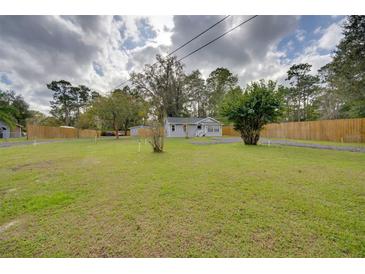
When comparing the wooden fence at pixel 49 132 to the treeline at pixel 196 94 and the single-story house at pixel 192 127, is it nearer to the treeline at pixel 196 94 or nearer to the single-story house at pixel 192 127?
the treeline at pixel 196 94

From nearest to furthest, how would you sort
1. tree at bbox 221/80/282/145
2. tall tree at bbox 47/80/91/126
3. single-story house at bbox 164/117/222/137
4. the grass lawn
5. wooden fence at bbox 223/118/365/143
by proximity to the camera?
the grass lawn < tree at bbox 221/80/282/145 < wooden fence at bbox 223/118/365/143 < single-story house at bbox 164/117/222/137 < tall tree at bbox 47/80/91/126

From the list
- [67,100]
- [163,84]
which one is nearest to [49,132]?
[67,100]

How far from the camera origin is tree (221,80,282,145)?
1070 cm

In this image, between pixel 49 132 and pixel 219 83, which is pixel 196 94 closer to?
pixel 219 83

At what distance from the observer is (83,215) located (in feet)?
7.77

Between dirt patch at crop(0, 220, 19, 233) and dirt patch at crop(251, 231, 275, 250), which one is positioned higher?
dirt patch at crop(0, 220, 19, 233)

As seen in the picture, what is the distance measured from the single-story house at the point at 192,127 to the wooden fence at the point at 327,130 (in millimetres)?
9964

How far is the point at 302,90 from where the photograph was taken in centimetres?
2848

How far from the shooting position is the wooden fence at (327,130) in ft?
42.2

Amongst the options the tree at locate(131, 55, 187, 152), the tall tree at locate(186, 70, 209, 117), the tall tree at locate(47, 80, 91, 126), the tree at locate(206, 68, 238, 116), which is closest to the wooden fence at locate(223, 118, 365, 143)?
the tree at locate(206, 68, 238, 116)

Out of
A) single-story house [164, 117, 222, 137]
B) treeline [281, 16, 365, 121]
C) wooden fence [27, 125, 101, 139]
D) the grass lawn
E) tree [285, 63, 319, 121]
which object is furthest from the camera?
tree [285, 63, 319, 121]

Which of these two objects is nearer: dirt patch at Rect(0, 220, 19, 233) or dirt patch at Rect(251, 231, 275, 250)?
dirt patch at Rect(251, 231, 275, 250)

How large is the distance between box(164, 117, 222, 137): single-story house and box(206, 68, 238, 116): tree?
727cm

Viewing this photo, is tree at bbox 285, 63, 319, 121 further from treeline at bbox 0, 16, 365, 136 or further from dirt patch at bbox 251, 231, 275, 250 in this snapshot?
dirt patch at bbox 251, 231, 275, 250
